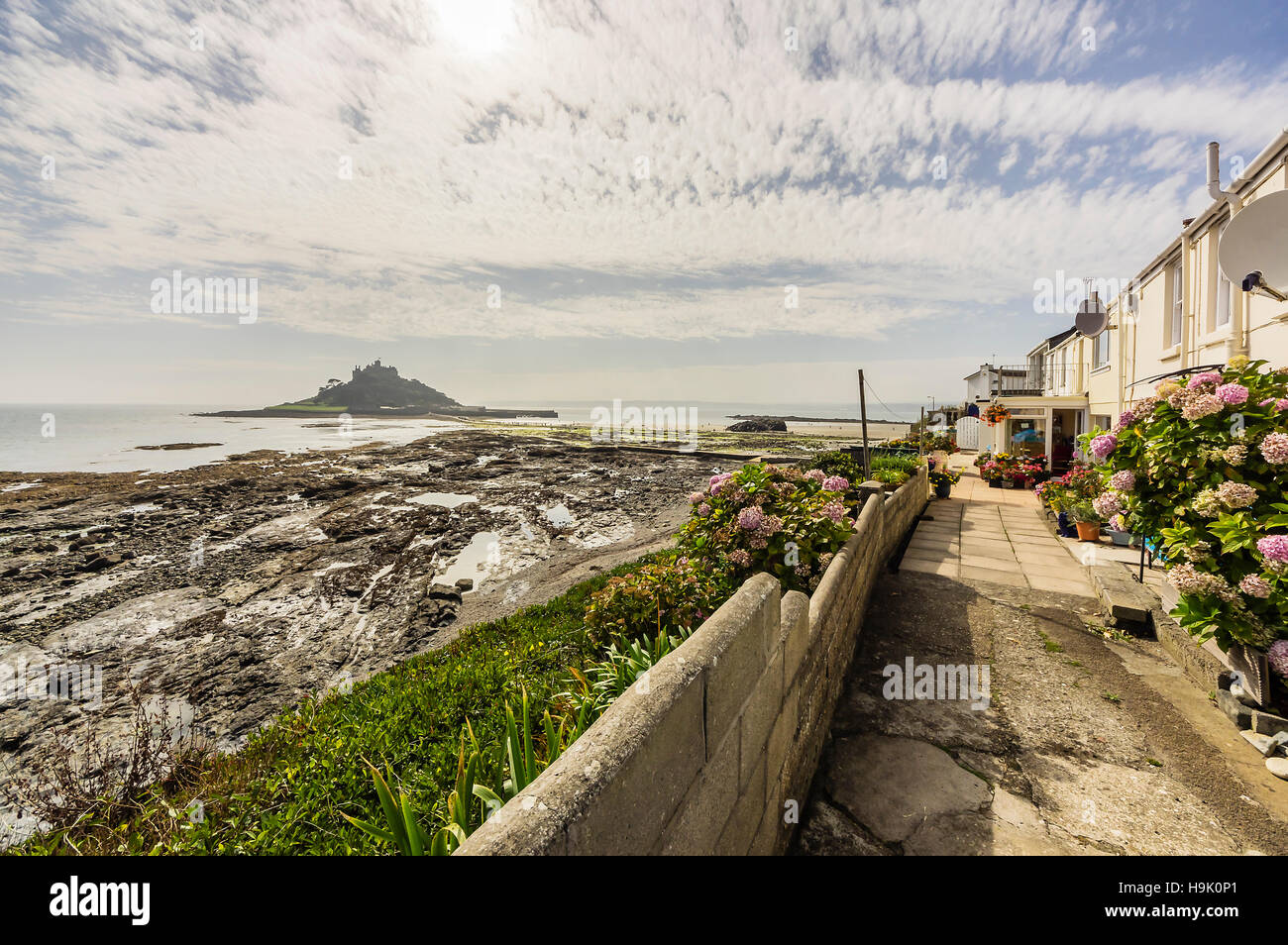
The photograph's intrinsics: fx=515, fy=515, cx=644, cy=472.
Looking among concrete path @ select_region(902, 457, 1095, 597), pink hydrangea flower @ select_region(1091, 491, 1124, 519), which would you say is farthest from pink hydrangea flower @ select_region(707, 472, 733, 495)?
concrete path @ select_region(902, 457, 1095, 597)

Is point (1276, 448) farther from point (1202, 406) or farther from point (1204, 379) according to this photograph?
point (1204, 379)

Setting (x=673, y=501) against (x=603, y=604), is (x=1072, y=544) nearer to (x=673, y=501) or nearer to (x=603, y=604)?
(x=603, y=604)

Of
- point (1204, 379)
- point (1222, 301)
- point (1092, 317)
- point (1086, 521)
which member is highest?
point (1092, 317)

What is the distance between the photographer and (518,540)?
16.1m

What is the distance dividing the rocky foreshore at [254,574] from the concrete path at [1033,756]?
707 centimetres

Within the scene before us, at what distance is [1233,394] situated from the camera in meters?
3.77

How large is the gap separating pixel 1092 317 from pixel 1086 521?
769 centimetres

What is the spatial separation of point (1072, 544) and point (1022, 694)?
21.7 ft

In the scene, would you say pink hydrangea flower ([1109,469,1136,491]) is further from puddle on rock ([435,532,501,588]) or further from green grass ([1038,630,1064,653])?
puddle on rock ([435,532,501,588])

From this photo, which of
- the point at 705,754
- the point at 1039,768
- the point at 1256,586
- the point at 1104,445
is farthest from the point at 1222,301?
the point at 705,754

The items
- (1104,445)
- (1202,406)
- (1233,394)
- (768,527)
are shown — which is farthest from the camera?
(1104,445)

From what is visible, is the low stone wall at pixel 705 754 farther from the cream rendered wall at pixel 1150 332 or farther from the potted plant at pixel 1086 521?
the cream rendered wall at pixel 1150 332
